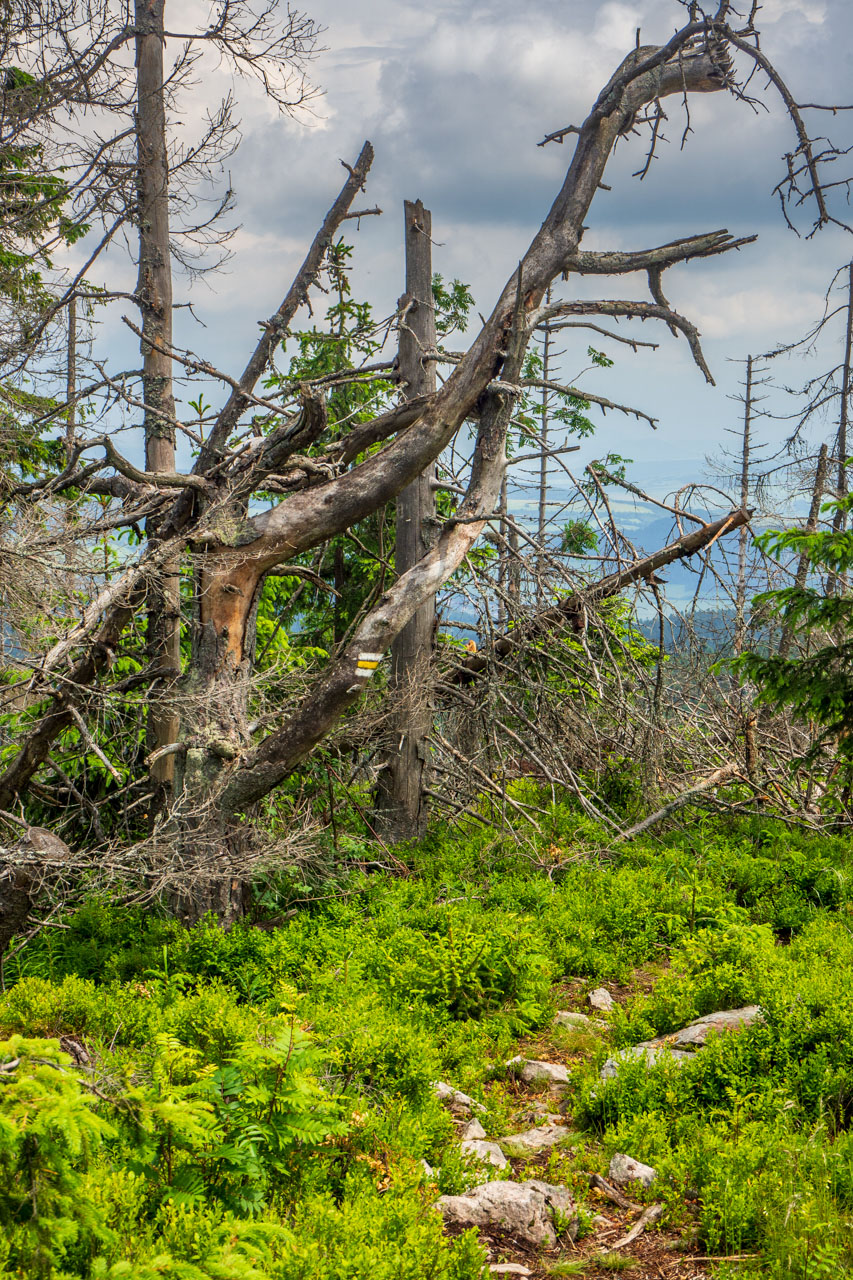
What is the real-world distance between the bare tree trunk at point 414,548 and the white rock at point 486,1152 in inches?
201

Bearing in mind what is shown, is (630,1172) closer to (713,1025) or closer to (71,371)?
(713,1025)

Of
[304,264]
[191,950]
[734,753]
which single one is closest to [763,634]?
[734,753]

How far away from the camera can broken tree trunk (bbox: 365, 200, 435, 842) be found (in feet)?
31.4

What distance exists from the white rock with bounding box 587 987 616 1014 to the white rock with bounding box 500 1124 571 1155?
5.01 feet

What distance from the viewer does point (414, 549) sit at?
980 cm

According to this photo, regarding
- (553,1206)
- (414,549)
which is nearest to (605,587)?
(414,549)

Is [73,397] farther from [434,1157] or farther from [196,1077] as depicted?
[434,1157]

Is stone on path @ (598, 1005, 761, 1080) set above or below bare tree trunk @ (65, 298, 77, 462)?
below

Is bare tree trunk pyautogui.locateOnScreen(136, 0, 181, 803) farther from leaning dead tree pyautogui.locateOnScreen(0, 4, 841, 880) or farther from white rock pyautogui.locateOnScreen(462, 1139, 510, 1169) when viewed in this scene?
white rock pyautogui.locateOnScreen(462, 1139, 510, 1169)

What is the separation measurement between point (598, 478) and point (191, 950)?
5688 mm

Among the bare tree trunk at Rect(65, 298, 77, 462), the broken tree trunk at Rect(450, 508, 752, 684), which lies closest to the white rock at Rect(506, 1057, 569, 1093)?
the broken tree trunk at Rect(450, 508, 752, 684)

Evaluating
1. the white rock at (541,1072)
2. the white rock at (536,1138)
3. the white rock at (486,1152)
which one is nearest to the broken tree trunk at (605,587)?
the white rock at (541,1072)

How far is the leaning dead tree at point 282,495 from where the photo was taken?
694 centimetres

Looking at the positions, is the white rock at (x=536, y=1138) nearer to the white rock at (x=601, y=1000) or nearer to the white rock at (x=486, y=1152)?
the white rock at (x=486, y=1152)
